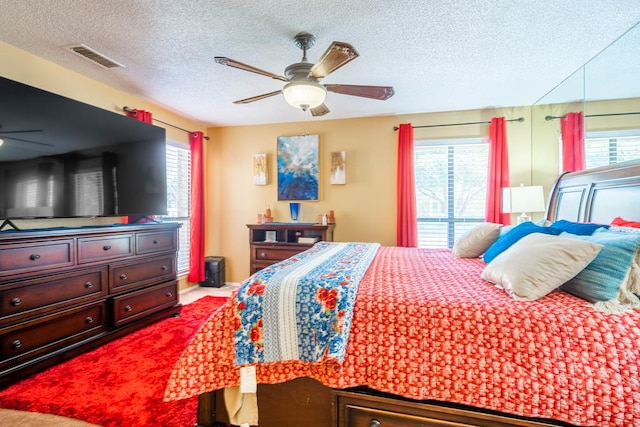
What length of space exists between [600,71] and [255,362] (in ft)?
11.2

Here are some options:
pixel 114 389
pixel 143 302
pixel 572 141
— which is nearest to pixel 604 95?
pixel 572 141

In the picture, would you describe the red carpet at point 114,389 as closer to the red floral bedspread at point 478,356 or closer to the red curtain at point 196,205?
the red floral bedspread at point 478,356

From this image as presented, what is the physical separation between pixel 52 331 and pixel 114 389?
2.55 ft

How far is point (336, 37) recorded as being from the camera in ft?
7.57

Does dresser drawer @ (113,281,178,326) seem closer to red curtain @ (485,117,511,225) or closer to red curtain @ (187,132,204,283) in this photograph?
red curtain @ (187,132,204,283)

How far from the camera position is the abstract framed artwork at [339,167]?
4.31m

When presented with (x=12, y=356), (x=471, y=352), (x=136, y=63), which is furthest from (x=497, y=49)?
(x=12, y=356)

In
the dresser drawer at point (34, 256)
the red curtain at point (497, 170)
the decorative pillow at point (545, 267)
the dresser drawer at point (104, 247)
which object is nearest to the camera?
the decorative pillow at point (545, 267)

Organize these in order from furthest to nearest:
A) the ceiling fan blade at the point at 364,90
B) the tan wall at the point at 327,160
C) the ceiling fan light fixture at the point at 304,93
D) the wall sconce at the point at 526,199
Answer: the tan wall at the point at 327,160
the wall sconce at the point at 526,199
the ceiling fan blade at the point at 364,90
the ceiling fan light fixture at the point at 304,93

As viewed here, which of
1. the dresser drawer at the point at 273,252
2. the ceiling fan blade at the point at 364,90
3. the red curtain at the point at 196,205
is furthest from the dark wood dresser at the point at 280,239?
the ceiling fan blade at the point at 364,90

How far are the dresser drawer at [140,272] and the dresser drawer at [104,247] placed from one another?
0.37 ft

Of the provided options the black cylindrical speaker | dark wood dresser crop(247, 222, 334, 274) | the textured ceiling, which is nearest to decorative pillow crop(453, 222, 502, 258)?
the textured ceiling

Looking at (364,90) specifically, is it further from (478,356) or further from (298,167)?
(298,167)

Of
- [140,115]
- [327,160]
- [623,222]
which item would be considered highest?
[140,115]
